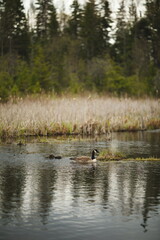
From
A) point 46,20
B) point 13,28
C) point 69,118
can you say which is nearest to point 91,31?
point 46,20

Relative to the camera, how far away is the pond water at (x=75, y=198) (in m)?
6.63

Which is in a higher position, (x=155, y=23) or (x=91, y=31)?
(x=91, y=31)

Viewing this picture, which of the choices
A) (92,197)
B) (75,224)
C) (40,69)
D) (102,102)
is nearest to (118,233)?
(75,224)

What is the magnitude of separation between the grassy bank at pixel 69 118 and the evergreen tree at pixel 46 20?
36930 millimetres

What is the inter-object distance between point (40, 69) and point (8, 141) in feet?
87.1

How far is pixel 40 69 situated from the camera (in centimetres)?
4312

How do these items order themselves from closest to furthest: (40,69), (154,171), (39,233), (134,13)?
(39,233) < (154,171) < (40,69) < (134,13)

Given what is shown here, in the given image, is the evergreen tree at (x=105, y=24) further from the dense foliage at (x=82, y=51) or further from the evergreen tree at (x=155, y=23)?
the evergreen tree at (x=155, y=23)

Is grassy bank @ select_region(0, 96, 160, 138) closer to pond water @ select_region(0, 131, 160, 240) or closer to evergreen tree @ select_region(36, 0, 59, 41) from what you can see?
pond water @ select_region(0, 131, 160, 240)

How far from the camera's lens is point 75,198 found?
8.45 metres

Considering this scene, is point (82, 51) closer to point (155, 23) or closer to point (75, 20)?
point (75, 20)

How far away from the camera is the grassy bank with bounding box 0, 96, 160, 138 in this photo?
18.8 m

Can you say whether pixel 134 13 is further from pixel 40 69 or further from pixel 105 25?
pixel 40 69

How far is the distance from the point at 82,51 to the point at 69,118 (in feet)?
129
